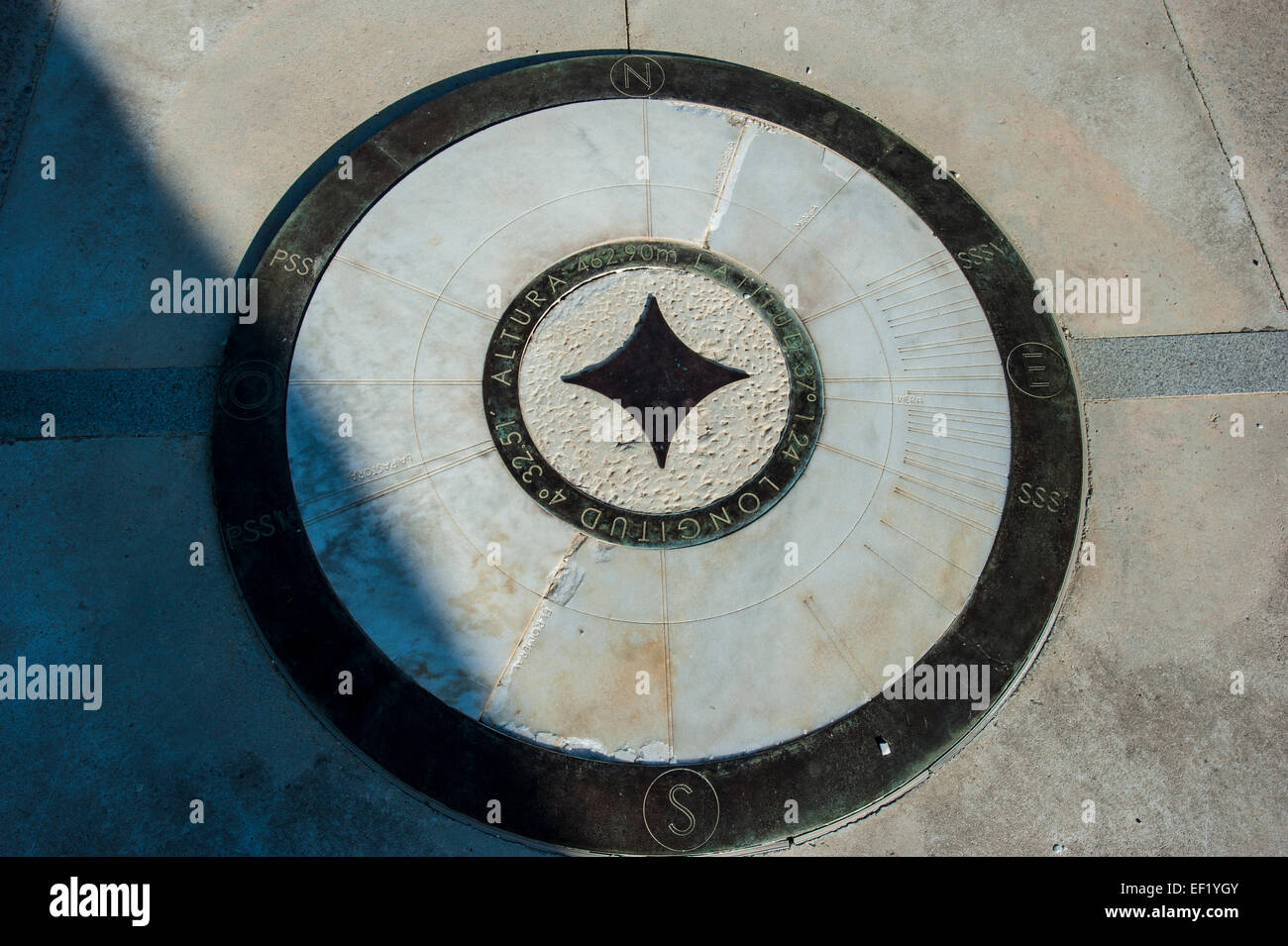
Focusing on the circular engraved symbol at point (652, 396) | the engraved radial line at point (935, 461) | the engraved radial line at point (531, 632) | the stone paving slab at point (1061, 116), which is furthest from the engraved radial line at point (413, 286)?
the engraved radial line at point (935, 461)

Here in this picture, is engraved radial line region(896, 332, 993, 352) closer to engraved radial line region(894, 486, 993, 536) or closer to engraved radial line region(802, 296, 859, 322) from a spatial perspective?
engraved radial line region(802, 296, 859, 322)

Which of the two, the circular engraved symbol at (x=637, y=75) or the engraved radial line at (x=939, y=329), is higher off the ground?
the circular engraved symbol at (x=637, y=75)

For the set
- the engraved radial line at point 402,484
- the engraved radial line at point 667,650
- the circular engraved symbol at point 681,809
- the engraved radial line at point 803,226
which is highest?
the engraved radial line at point 803,226

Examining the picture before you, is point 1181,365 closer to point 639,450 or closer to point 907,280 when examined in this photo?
point 907,280

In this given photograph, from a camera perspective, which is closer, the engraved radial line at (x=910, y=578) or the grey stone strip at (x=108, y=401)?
the engraved radial line at (x=910, y=578)

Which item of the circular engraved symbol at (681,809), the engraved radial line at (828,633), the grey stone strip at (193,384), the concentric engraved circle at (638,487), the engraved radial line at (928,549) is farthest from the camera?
the grey stone strip at (193,384)

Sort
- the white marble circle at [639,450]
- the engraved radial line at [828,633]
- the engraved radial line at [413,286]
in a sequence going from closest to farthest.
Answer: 1. the white marble circle at [639,450]
2. the engraved radial line at [828,633]
3. the engraved radial line at [413,286]

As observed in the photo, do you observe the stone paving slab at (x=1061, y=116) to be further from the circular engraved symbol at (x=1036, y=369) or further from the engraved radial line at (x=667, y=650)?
the engraved radial line at (x=667, y=650)

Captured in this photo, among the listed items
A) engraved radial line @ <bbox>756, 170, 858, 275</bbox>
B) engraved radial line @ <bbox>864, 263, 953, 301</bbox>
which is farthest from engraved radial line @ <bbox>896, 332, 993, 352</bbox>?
engraved radial line @ <bbox>756, 170, 858, 275</bbox>
